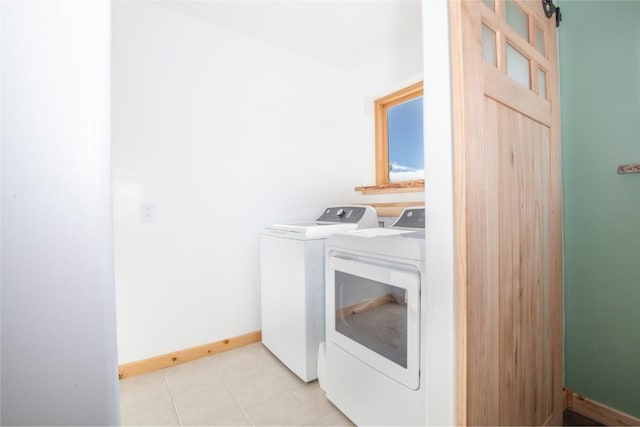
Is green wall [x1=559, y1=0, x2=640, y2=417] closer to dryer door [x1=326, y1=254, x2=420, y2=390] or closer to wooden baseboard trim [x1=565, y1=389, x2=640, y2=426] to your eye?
wooden baseboard trim [x1=565, y1=389, x2=640, y2=426]

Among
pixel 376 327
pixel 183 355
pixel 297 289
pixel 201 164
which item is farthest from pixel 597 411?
pixel 201 164

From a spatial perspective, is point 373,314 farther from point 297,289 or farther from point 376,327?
point 297,289

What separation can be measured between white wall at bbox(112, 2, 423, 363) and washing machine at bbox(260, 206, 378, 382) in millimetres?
331

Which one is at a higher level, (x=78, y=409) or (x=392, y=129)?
(x=392, y=129)

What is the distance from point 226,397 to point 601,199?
2.14 m

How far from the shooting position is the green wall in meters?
1.19

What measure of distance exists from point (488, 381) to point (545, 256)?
62cm

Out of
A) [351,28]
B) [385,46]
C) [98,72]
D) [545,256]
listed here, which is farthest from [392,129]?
[98,72]

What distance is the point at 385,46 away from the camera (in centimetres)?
233

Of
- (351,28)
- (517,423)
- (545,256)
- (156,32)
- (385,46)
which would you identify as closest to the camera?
(517,423)

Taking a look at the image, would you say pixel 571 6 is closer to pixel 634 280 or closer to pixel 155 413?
pixel 634 280

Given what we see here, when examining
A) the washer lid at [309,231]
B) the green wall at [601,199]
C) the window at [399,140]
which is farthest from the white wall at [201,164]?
the green wall at [601,199]

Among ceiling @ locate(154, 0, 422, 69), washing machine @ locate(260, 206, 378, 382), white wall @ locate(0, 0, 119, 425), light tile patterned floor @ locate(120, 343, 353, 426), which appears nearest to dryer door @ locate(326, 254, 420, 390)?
washing machine @ locate(260, 206, 378, 382)

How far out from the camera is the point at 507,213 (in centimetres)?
92
